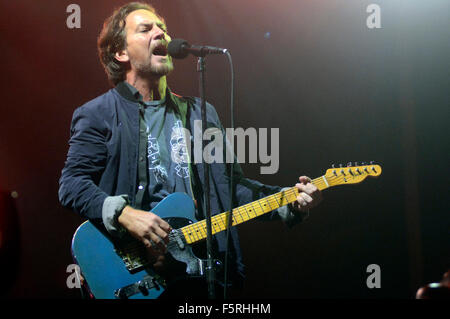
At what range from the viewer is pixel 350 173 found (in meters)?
2.52

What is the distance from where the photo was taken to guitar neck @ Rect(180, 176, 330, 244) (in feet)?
7.52

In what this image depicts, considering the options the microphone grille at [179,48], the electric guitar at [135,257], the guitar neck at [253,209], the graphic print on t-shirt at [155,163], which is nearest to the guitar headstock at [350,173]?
the guitar neck at [253,209]

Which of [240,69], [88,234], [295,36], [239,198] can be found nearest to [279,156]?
[239,198]

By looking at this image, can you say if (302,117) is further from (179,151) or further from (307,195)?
(179,151)

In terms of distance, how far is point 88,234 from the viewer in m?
2.17

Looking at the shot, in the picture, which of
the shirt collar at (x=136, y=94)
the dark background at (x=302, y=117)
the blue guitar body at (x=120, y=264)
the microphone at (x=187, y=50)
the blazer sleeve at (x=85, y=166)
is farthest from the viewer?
the dark background at (x=302, y=117)

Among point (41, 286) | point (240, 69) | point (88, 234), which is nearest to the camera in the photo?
point (88, 234)

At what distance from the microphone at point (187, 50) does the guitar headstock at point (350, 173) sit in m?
0.94

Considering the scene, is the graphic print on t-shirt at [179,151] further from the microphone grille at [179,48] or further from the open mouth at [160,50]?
the microphone grille at [179,48]

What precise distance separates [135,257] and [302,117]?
1.38m

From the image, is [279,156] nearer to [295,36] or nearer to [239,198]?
[239,198]

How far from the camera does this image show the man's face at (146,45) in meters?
2.56

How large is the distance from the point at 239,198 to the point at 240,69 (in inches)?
33.6

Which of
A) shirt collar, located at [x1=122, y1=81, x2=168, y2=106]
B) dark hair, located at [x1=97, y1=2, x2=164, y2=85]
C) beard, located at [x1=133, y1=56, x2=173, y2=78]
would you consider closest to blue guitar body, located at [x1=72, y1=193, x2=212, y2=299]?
shirt collar, located at [x1=122, y1=81, x2=168, y2=106]
